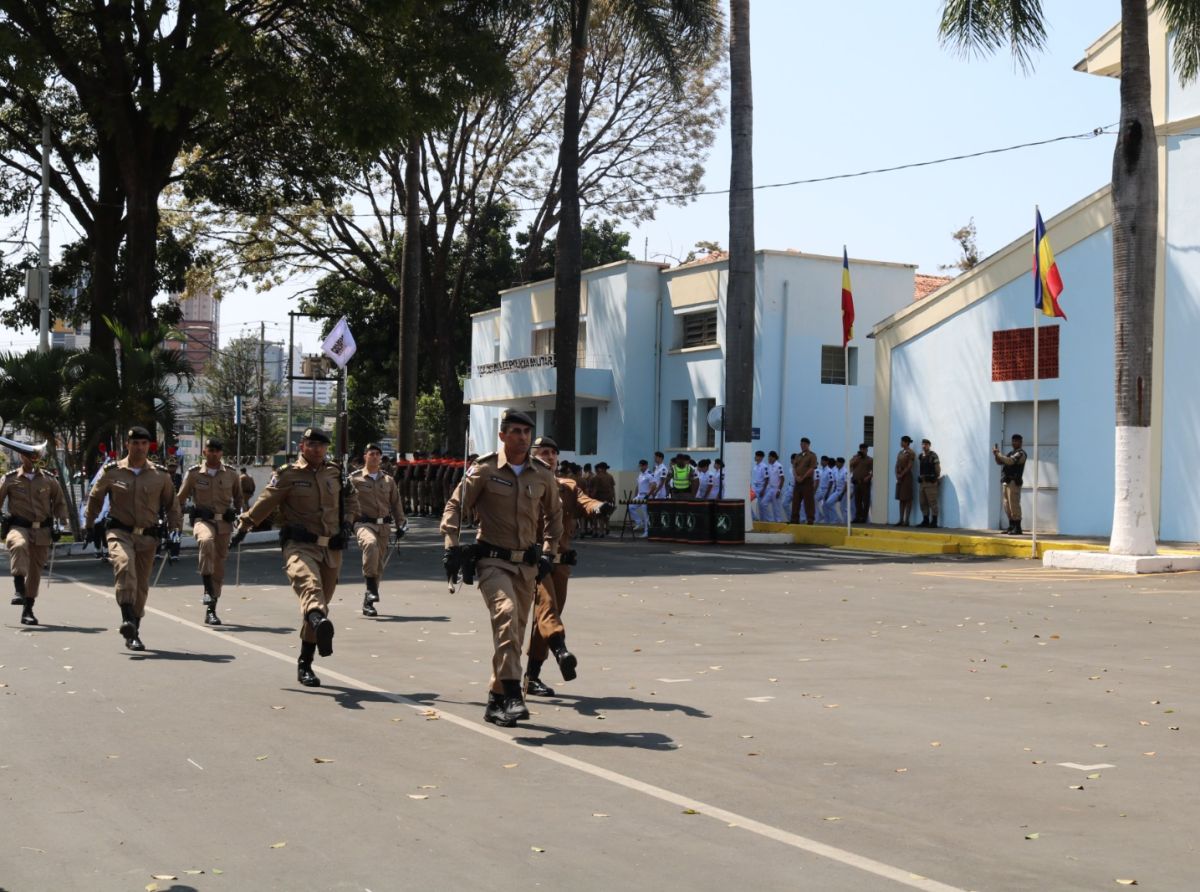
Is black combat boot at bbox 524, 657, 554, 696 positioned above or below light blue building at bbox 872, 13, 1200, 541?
below

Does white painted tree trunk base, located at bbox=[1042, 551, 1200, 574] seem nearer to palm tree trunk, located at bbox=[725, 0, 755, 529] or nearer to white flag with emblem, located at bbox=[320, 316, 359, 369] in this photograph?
palm tree trunk, located at bbox=[725, 0, 755, 529]

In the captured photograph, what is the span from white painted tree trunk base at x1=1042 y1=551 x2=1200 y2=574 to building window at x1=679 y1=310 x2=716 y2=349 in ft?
61.9

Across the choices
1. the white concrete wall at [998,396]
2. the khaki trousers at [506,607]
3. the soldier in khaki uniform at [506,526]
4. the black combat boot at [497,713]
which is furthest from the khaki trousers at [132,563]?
the white concrete wall at [998,396]

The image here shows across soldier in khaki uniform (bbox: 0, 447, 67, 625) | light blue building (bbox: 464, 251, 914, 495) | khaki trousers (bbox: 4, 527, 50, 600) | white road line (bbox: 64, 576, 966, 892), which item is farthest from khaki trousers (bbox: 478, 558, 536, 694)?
light blue building (bbox: 464, 251, 914, 495)

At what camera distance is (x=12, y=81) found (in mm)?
28500

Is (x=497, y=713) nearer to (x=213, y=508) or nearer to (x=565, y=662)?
(x=565, y=662)

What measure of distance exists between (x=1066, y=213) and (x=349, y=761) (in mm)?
23806

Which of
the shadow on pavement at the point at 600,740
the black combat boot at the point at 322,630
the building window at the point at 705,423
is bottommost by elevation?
the shadow on pavement at the point at 600,740

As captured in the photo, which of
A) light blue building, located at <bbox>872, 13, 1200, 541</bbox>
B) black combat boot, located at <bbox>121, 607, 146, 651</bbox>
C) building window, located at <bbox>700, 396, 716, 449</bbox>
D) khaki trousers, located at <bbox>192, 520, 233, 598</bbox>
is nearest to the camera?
black combat boot, located at <bbox>121, 607, 146, 651</bbox>

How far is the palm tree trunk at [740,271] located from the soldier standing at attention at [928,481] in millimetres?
3729

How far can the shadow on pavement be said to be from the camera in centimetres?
844

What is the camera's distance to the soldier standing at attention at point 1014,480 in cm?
2819

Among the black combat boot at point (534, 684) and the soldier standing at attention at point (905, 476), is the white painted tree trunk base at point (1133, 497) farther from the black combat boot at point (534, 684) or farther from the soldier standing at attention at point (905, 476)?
the black combat boot at point (534, 684)

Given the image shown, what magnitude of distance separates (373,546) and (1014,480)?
51.6ft
